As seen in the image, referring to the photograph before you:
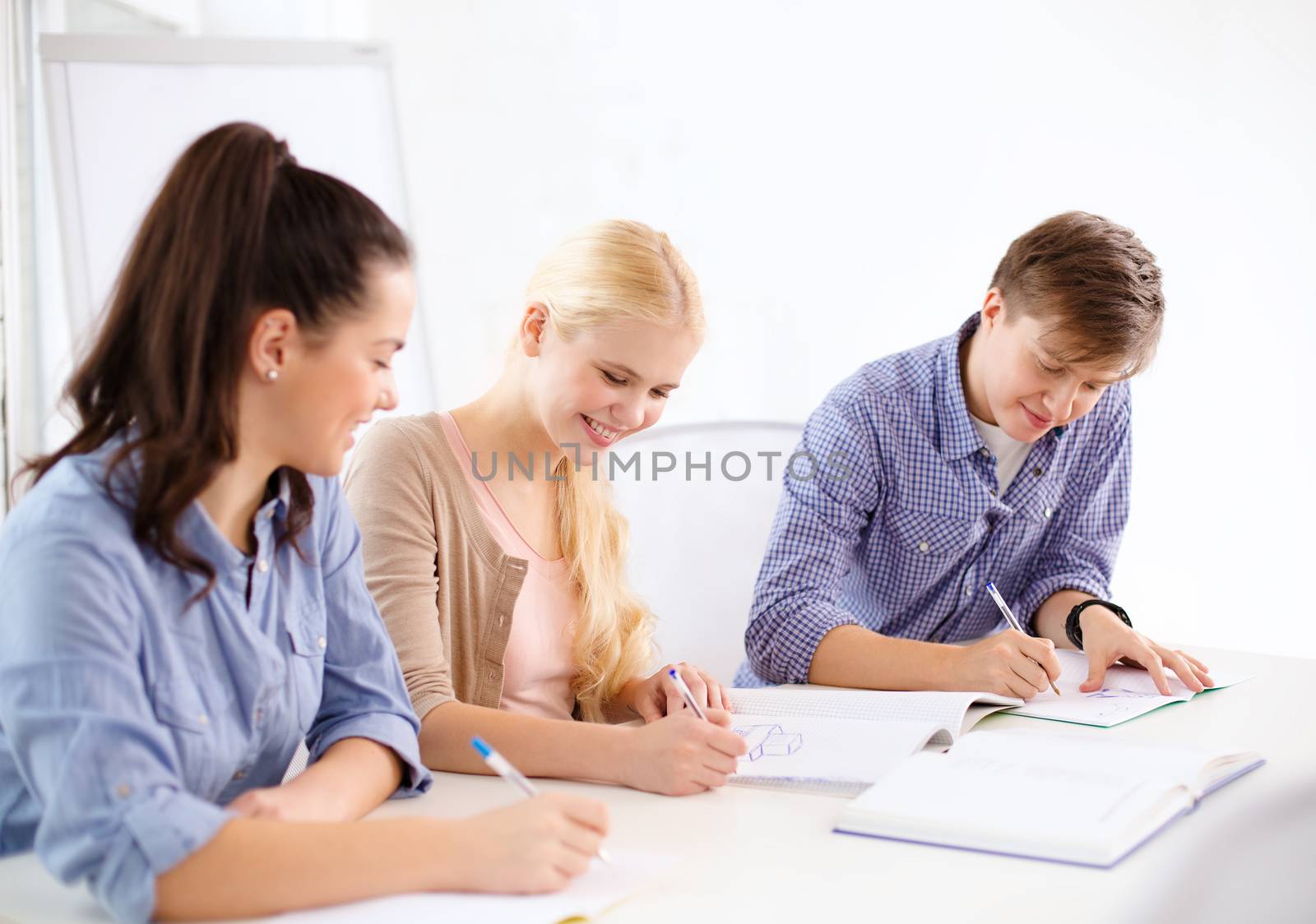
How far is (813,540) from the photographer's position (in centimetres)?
154

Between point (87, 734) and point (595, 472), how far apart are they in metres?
0.80

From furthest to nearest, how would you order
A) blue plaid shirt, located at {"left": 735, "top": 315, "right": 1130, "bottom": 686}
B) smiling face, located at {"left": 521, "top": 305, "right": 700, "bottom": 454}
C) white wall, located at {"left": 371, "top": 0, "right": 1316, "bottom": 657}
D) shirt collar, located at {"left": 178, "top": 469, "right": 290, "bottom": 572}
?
white wall, located at {"left": 371, "top": 0, "right": 1316, "bottom": 657} < blue plaid shirt, located at {"left": 735, "top": 315, "right": 1130, "bottom": 686} < smiling face, located at {"left": 521, "top": 305, "right": 700, "bottom": 454} < shirt collar, located at {"left": 178, "top": 469, "right": 290, "bottom": 572}

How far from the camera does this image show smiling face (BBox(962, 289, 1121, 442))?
1.47m

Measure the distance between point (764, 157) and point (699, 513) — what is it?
1.23m

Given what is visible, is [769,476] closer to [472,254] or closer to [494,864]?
[494,864]

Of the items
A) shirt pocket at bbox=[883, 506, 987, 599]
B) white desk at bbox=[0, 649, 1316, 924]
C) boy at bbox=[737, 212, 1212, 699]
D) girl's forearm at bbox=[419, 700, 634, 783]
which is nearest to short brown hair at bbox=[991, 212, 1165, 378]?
boy at bbox=[737, 212, 1212, 699]

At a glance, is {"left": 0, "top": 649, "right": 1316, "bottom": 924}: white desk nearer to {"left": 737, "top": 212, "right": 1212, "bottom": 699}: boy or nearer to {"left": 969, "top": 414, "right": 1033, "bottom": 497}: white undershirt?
{"left": 737, "top": 212, "right": 1212, "bottom": 699}: boy

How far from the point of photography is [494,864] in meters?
0.77

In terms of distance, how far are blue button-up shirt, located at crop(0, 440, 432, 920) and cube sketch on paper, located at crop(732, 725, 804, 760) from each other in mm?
312

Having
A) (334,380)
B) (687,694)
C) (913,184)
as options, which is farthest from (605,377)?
(913,184)

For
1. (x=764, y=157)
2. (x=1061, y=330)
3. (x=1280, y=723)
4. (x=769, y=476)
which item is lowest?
(x=1280, y=723)

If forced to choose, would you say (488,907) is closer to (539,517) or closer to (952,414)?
(539,517)

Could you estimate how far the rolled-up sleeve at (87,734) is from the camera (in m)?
0.71

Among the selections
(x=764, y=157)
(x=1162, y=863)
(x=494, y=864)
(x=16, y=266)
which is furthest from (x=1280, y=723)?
(x=16, y=266)
